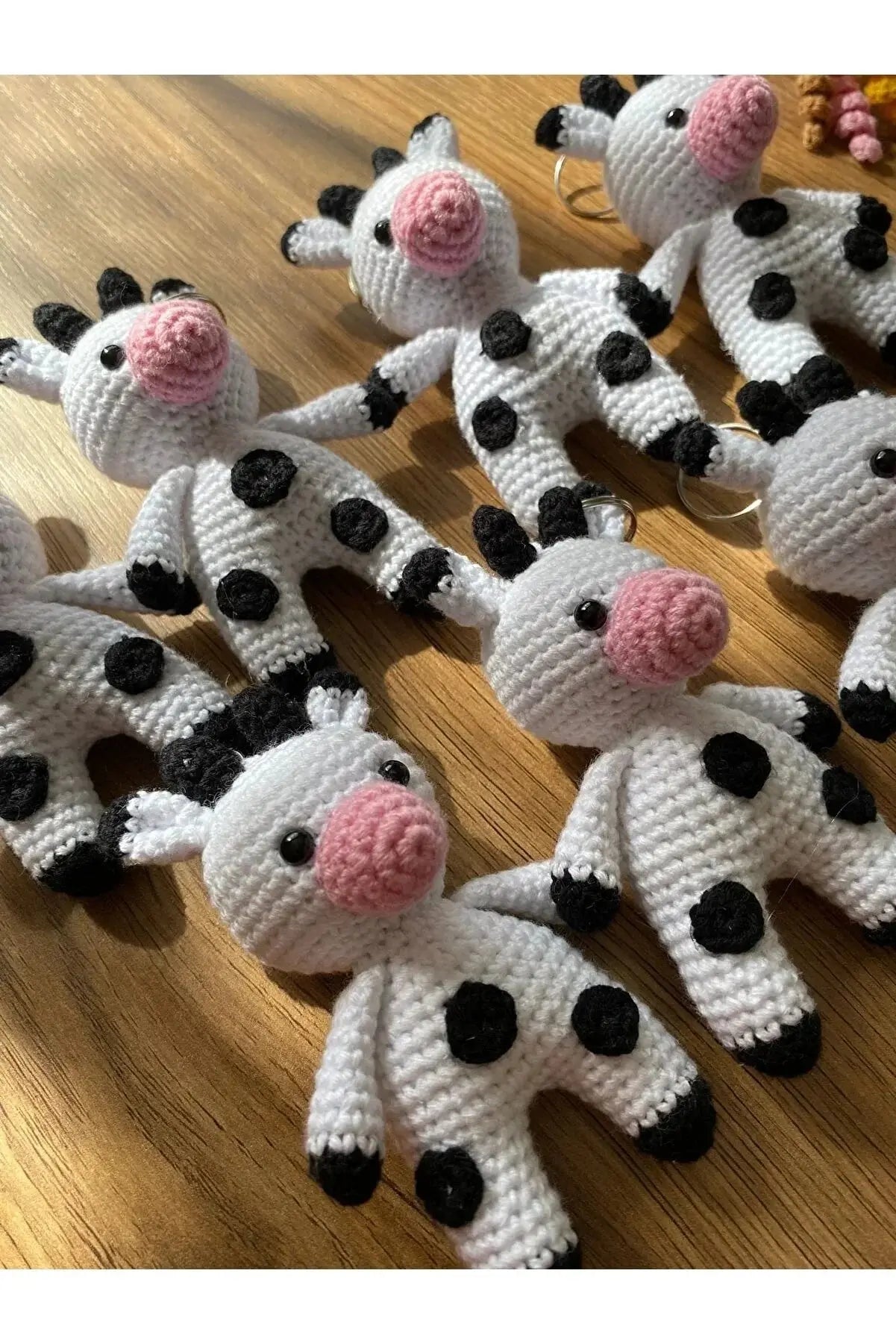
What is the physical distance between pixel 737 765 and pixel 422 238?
55 centimetres

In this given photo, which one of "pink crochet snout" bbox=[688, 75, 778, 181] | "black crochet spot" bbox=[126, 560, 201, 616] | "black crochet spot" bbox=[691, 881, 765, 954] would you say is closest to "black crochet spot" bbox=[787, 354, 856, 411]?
"pink crochet snout" bbox=[688, 75, 778, 181]

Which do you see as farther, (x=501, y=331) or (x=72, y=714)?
(x=501, y=331)

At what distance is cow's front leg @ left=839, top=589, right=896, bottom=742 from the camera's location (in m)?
0.86

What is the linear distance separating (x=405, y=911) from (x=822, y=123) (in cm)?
105

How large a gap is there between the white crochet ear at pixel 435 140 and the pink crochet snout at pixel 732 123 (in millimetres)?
240

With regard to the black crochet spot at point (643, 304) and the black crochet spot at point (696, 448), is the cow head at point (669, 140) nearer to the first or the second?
the black crochet spot at point (643, 304)

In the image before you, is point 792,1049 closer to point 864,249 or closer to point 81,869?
point 81,869

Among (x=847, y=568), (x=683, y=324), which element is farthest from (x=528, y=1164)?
(x=683, y=324)

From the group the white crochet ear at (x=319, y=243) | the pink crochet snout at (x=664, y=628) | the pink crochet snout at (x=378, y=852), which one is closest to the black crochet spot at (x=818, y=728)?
the pink crochet snout at (x=664, y=628)

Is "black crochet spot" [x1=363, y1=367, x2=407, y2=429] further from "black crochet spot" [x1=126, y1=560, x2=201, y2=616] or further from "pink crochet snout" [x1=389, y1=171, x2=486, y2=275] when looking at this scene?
"black crochet spot" [x1=126, y1=560, x2=201, y2=616]

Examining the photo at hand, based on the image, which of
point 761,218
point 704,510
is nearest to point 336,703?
point 704,510

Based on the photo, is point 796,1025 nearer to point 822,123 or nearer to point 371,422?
point 371,422

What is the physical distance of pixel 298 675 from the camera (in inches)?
36.7

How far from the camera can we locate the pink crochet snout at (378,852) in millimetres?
712
